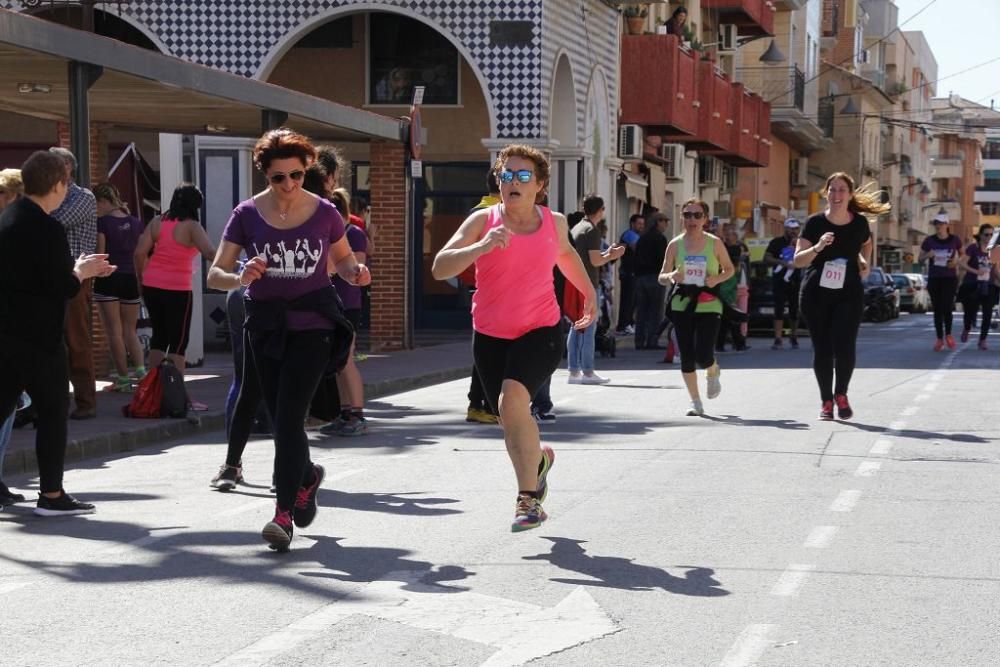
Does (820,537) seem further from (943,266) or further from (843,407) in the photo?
(943,266)

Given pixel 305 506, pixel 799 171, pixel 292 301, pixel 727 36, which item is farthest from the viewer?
pixel 799 171

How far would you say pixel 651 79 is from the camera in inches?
1305

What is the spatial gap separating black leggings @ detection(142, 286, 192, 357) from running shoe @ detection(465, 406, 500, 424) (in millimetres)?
2215

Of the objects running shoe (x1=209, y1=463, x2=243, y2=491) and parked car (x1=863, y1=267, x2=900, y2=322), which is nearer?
running shoe (x1=209, y1=463, x2=243, y2=491)

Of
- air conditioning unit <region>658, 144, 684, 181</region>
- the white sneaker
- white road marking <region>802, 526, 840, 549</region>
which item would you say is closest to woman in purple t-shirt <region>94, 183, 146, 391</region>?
the white sneaker

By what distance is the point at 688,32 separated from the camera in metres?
36.6

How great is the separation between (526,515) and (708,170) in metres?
38.1

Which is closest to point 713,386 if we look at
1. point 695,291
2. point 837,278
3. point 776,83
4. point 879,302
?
point 695,291

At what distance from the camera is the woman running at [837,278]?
12984 millimetres

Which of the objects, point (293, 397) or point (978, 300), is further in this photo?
point (978, 300)

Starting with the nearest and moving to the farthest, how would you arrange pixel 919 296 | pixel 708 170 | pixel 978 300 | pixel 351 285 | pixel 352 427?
pixel 352 427 < pixel 351 285 < pixel 978 300 < pixel 708 170 < pixel 919 296

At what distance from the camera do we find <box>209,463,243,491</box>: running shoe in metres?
9.28

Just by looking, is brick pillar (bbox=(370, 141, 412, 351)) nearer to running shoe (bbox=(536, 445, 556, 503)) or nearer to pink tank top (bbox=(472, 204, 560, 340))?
running shoe (bbox=(536, 445, 556, 503))

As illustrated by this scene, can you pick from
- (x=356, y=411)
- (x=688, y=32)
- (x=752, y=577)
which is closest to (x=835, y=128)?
(x=688, y=32)
